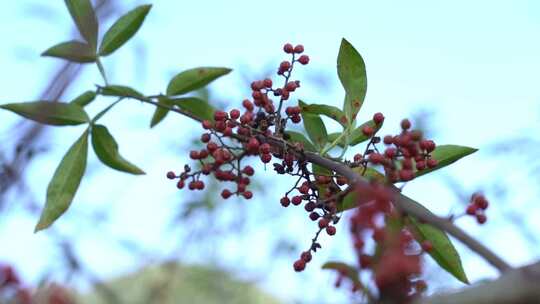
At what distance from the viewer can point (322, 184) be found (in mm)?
1542

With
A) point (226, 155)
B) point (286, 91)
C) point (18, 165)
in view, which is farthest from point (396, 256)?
point (18, 165)

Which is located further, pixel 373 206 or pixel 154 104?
pixel 154 104

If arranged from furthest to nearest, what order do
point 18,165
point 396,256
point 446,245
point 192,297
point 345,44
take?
point 192,297 → point 18,165 → point 345,44 → point 446,245 → point 396,256

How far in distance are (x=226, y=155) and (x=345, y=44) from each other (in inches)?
14.6

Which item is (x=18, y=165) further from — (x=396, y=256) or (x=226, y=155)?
(x=396, y=256)

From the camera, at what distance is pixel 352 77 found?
173 centimetres

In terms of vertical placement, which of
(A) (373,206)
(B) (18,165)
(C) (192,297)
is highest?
(A) (373,206)

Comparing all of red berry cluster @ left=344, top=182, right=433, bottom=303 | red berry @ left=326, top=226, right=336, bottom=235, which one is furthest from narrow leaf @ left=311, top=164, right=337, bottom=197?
red berry cluster @ left=344, top=182, right=433, bottom=303

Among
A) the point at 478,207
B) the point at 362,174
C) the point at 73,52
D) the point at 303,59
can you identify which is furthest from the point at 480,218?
the point at 73,52

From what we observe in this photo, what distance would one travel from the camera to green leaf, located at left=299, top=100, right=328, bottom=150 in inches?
69.1

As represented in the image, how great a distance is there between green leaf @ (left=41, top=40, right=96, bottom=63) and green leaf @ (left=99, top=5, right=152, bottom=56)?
0.04 meters

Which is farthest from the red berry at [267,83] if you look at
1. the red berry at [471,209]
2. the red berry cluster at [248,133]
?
the red berry at [471,209]

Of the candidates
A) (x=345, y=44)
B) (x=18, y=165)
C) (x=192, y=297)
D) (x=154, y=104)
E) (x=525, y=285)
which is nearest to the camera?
(x=525, y=285)

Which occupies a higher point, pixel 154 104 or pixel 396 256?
pixel 396 256
